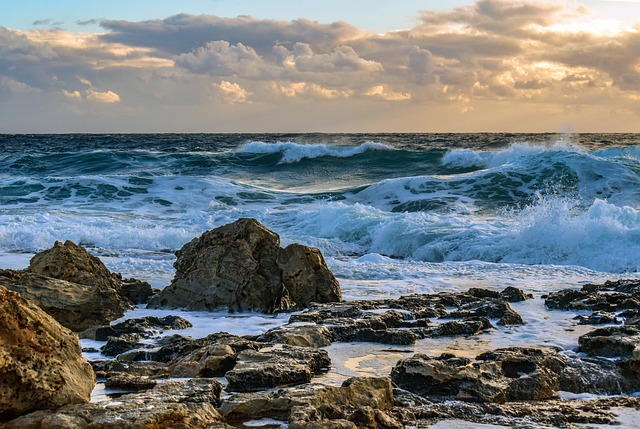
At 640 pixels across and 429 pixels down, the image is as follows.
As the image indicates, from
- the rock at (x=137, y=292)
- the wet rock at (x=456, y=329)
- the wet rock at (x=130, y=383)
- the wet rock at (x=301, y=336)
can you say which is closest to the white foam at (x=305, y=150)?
the rock at (x=137, y=292)

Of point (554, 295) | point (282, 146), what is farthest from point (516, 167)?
point (554, 295)

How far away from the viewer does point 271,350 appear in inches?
190

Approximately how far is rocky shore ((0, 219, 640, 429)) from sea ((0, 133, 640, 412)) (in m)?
0.28

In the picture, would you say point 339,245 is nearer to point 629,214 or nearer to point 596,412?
point 629,214

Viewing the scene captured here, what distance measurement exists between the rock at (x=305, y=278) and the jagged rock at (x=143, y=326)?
131 centimetres

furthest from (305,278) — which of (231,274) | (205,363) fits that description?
(205,363)

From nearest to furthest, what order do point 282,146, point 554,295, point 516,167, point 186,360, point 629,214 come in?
point 186,360, point 554,295, point 629,214, point 516,167, point 282,146

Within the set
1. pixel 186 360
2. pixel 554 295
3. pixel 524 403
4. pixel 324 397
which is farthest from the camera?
pixel 554 295

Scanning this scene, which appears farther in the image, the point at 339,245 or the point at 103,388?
the point at 339,245

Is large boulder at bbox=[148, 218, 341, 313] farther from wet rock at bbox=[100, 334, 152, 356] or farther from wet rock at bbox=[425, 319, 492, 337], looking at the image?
wet rock at bbox=[425, 319, 492, 337]

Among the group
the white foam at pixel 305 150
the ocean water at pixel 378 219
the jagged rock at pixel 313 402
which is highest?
the white foam at pixel 305 150

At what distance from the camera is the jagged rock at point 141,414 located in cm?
334

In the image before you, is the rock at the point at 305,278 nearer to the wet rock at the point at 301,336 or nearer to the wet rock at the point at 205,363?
the wet rock at the point at 301,336

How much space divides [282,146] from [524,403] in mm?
31249
